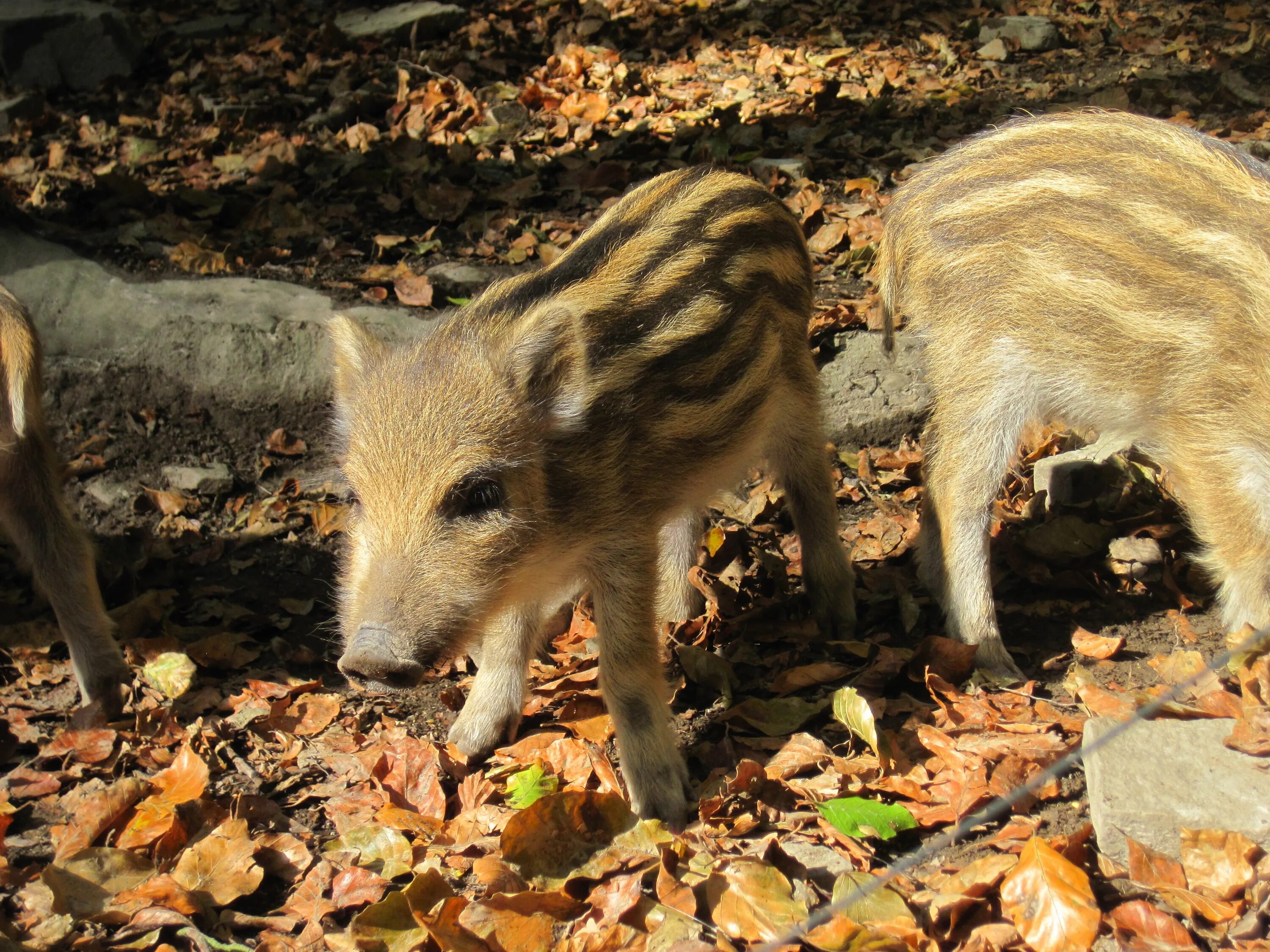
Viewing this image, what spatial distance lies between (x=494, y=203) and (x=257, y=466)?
2410 mm

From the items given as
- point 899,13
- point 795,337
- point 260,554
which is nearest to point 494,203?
point 260,554

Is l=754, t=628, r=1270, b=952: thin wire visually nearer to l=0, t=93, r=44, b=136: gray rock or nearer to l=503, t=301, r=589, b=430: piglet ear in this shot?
l=503, t=301, r=589, b=430: piglet ear

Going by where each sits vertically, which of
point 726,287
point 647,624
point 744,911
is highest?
point 726,287

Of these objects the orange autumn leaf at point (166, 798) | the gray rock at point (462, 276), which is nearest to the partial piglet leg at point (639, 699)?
the orange autumn leaf at point (166, 798)

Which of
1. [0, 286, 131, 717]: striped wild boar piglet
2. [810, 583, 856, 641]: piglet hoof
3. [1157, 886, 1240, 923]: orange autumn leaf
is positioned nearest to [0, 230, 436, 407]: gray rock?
[0, 286, 131, 717]: striped wild boar piglet

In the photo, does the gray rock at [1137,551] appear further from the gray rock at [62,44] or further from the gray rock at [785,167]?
the gray rock at [62,44]

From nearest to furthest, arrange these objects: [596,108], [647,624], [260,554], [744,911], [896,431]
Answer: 1. [744,911]
2. [647,624]
3. [260,554]
4. [896,431]
5. [596,108]

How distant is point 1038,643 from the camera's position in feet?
12.5

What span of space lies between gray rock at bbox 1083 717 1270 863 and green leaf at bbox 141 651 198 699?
2811 millimetres

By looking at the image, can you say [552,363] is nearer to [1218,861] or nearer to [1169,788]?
[1169,788]

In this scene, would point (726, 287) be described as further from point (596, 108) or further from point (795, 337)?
point (596, 108)

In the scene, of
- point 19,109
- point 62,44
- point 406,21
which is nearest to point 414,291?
point 19,109

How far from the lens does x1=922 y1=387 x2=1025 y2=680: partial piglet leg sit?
12.3 feet

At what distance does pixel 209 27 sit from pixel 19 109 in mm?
1980
